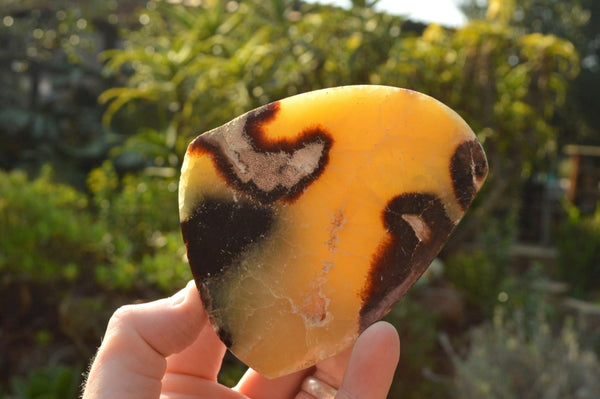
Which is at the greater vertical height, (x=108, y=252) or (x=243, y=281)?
(x=243, y=281)

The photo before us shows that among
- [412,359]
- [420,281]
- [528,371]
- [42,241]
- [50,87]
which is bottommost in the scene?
[50,87]

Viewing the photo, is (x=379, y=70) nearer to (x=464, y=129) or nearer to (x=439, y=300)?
(x=439, y=300)

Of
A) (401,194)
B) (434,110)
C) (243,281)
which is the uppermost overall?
(434,110)

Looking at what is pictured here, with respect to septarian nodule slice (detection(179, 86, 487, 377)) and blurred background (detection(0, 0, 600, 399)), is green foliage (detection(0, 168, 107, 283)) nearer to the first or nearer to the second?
blurred background (detection(0, 0, 600, 399))

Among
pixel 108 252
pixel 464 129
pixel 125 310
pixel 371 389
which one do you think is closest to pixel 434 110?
pixel 464 129

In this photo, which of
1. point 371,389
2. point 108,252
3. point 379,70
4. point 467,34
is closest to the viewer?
point 371,389

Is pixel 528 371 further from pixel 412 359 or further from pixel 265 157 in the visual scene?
pixel 265 157

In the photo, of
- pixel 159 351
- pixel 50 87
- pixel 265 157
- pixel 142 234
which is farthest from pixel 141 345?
pixel 50 87
